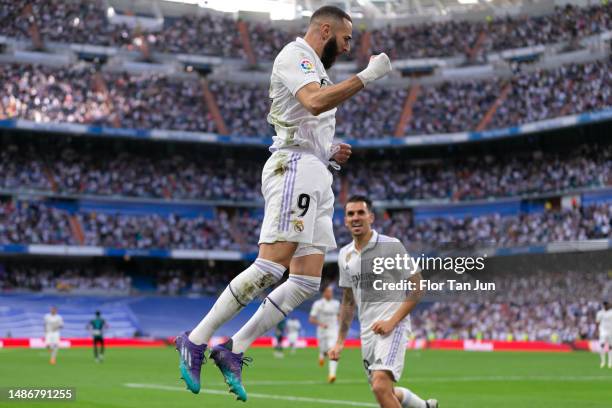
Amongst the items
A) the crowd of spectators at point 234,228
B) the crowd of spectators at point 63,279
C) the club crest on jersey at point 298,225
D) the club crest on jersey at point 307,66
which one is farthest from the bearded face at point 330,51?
the crowd of spectators at point 63,279

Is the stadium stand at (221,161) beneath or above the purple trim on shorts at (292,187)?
above

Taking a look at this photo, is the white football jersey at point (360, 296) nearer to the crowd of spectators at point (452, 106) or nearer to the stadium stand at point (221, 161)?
the stadium stand at point (221, 161)

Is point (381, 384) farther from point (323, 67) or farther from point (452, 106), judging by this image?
point (452, 106)

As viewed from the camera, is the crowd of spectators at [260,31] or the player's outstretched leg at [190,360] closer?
the player's outstretched leg at [190,360]

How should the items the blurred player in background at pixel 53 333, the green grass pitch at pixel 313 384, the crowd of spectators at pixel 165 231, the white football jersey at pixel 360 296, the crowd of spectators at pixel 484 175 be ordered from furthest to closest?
1. the crowd of spectators at pixel 165 231
2. the crowd of spectators at pixel 484 175
3. the blurred player in background at pixel 53 333
4. the green grass pitch at pixel 313 384
5. the white football jersey at pixel 360 296

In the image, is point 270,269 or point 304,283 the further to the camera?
point 304,283

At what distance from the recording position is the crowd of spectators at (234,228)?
57.0 metres

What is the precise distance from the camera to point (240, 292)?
7496 mm

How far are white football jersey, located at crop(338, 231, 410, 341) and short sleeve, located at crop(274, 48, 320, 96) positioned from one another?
3.94 metres

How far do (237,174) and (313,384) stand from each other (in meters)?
47.3

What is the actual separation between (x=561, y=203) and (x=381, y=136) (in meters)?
13.7

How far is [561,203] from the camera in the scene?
60688 mm

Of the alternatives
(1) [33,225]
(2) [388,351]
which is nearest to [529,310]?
(1) [33,225]

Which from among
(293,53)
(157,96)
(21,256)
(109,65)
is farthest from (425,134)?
(293,53)
